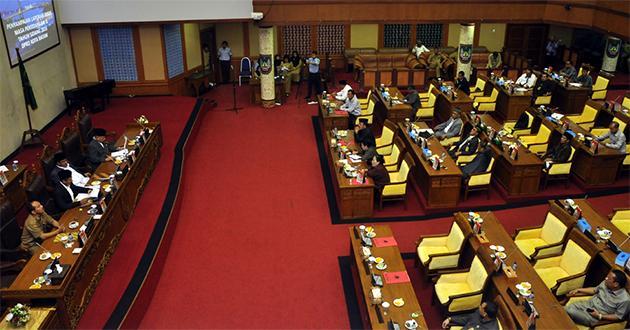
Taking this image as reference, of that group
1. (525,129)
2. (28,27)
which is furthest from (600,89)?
(28,27)

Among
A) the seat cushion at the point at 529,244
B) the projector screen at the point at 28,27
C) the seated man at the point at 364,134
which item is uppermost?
the projector screen at the point at 28,27

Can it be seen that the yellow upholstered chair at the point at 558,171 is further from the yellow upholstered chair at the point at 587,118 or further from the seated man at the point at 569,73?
the seated man at the point at 569,73

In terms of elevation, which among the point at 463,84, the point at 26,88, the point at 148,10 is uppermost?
the point at 148,10

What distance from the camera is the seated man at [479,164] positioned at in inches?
384

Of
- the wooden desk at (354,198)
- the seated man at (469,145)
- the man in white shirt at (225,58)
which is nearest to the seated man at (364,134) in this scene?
the wooden desk at (354,198)

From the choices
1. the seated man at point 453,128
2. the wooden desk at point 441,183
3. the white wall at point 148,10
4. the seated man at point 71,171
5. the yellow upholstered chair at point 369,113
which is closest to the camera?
the seated man at point 71,171

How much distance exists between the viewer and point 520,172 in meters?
9.79

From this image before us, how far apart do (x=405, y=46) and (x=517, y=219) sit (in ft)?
39.7

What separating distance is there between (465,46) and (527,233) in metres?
10.1

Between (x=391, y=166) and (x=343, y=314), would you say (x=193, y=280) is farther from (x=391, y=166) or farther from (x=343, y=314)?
(x=391, y=166)

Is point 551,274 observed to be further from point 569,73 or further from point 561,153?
point 569,73

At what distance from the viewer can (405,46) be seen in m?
20.0

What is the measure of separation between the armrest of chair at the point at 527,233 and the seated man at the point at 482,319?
2.25m

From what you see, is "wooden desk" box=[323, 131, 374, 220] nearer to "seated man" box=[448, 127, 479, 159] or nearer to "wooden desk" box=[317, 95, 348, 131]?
"seated man" box=[448, 127, 479, 159]
